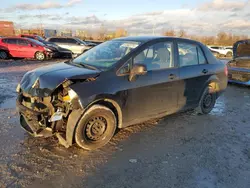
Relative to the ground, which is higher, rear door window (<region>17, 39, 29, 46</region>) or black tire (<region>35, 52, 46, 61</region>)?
rear door window (<region>17, 39, 29, 46</region>)

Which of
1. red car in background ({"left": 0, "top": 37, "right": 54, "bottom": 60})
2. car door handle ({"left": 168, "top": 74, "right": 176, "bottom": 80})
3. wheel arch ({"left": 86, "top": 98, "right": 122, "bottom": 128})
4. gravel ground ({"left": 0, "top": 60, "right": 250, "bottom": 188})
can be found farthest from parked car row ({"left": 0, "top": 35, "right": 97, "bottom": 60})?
wheel arch ({"left": 86, "top": 98, "right": 122, "bottom": 128})

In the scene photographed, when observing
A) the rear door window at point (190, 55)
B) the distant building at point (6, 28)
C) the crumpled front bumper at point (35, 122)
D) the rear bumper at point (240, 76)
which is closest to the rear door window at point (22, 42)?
the rear bumper at point (240, 76)

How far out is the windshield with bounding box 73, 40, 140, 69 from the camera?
392cm

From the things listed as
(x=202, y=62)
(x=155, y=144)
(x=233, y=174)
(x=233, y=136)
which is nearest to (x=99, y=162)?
(x=155, y=144)

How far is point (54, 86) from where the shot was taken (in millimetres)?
3252

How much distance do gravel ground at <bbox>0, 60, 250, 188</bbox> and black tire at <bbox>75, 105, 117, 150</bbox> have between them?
0.46 feet

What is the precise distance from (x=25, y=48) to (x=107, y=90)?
1369 cm

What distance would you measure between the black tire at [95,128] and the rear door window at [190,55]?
77.2 inches

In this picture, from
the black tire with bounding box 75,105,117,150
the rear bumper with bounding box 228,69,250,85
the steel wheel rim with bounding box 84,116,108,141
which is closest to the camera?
the black tire with bounding box 75,105,117,150

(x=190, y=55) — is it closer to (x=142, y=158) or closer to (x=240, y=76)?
(x=142, y=158)

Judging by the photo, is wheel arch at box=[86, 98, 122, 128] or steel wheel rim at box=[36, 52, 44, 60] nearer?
wheel arch at box=[86, 98, 122, 128]

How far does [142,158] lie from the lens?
11.1 ft

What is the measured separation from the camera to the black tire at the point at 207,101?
5254 mm

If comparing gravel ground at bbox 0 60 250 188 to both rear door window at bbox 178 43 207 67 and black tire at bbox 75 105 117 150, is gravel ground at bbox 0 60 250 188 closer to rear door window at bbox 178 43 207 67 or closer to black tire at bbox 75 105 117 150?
black tire at bbox 75 105 117 150
